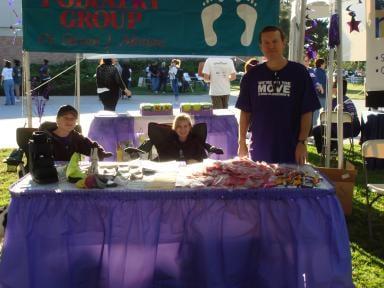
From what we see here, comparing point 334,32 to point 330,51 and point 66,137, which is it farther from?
point 66,137

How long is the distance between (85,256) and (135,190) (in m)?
0.46

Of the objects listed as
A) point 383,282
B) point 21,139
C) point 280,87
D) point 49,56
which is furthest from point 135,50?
point 49,56

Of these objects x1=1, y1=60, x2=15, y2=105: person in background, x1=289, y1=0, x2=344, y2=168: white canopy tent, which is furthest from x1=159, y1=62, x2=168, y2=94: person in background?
x1=289, y1=0, x2=344, y2=168: white canopy tent

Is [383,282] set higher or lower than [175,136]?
lower

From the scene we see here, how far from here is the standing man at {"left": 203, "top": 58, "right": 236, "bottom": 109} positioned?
7520 millimetres

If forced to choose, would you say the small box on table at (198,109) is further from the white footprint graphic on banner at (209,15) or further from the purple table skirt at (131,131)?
the white footprint graphic on banner at (209,15)

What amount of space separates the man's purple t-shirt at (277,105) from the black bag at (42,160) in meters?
1.42

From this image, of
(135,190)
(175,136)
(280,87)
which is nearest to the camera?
(135,190)

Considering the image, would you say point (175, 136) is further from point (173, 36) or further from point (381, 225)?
point (381, 225)

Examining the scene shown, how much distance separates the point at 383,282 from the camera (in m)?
3.37

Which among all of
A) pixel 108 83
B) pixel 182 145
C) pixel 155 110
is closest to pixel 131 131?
pixel 155 110

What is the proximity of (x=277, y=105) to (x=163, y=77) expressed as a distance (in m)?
18.5

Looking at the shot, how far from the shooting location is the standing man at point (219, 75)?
7520mm

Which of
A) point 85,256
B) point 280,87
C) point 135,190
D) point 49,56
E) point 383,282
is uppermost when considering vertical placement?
point 49,56
